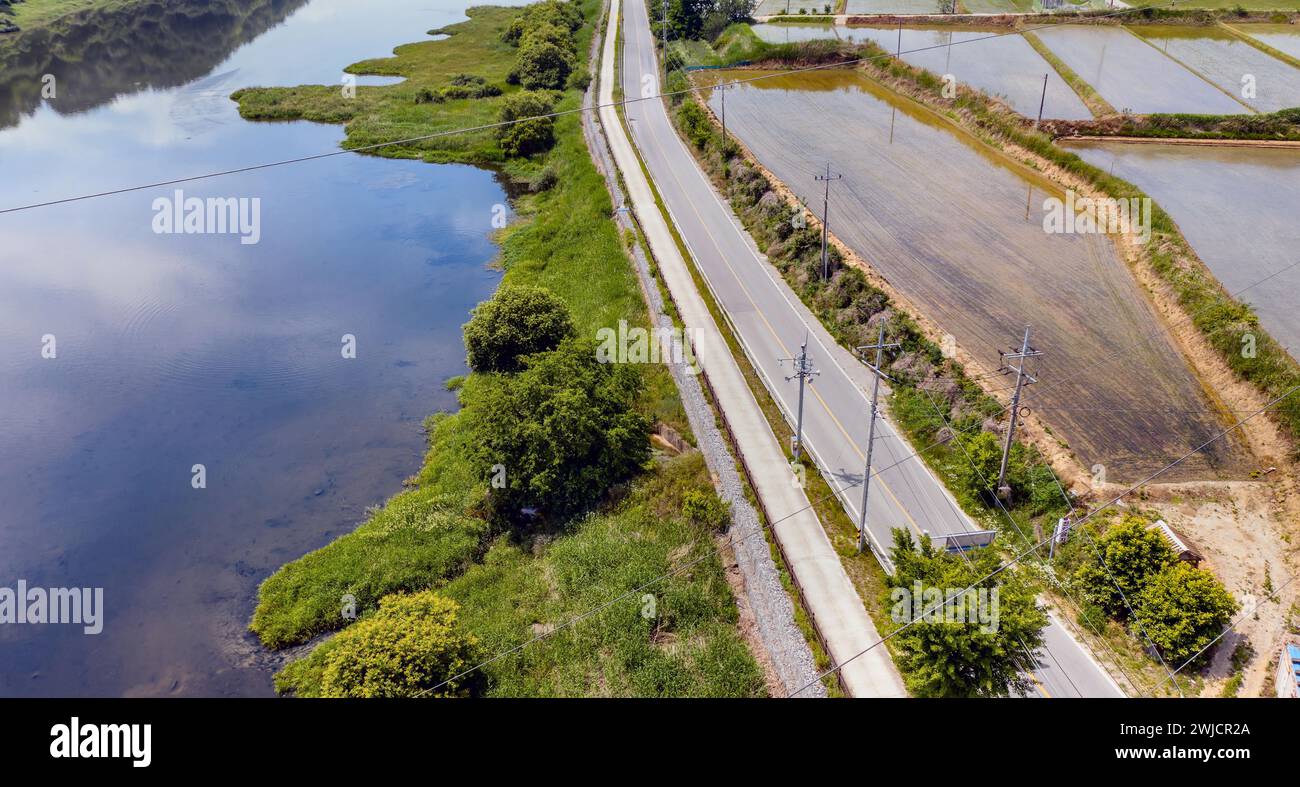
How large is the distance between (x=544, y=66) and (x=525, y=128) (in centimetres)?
1872

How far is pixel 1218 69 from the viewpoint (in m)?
73.7

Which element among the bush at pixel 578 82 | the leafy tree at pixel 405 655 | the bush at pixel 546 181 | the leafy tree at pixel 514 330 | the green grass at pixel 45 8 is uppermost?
the green grass at pixel 45 8

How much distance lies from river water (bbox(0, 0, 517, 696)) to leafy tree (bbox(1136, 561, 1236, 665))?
32.0 meters

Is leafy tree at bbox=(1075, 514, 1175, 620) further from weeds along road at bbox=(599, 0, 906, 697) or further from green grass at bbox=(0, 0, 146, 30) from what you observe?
green grass at bbox=(0, 0, 146, 30)

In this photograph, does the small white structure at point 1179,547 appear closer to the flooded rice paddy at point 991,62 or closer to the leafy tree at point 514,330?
the leafy tree at point 514,330

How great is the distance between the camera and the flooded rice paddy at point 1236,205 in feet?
138

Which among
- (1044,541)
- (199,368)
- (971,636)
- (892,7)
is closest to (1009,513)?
(1044,541)

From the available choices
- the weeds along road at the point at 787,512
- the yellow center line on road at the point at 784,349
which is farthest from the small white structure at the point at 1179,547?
the weeds along road at the point at 787,512

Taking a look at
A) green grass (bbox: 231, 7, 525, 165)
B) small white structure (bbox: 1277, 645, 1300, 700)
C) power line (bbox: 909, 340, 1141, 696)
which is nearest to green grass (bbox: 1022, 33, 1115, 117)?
power line (bbox: 909, 340, 1141, 696)

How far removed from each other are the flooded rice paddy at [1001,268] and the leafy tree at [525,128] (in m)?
19.4

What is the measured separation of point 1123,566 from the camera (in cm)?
2678

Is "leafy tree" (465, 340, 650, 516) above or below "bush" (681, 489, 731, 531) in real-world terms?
above

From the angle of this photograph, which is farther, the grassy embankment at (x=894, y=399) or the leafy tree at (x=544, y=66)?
the leafy tree at (x=544, y=66)

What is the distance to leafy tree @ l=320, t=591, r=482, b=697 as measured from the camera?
2483cm
